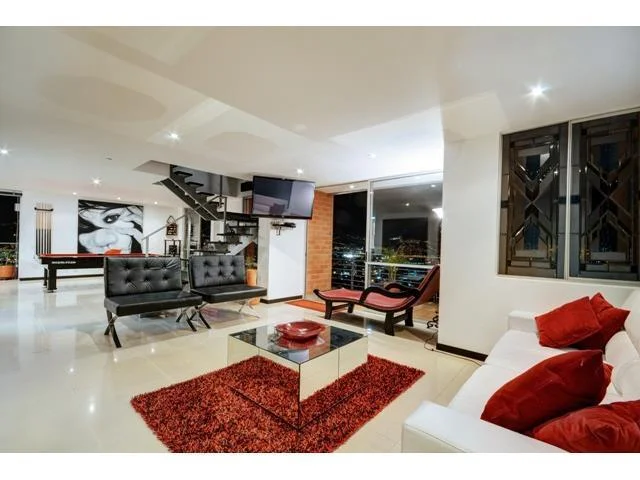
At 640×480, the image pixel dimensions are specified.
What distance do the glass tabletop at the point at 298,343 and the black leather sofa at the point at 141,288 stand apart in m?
1.25

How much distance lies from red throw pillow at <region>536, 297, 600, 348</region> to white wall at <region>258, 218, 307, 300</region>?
432 cm

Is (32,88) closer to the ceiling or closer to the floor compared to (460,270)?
closer to the ceiling

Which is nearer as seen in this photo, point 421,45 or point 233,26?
point 233,26

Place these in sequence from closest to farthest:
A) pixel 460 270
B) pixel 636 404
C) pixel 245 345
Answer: pixel 636 404, pixel 245 345, pixel 460 270

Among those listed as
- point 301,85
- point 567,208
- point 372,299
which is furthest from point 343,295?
point 301,85

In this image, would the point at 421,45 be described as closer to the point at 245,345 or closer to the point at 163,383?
the point at 245,345

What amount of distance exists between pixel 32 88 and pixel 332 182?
419cm

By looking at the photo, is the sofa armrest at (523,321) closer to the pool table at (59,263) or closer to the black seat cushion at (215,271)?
the black seat cushion at (215,271)

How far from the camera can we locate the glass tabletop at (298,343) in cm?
228

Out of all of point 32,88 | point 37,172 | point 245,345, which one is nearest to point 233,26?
point 32,88

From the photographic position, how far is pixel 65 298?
5.64m

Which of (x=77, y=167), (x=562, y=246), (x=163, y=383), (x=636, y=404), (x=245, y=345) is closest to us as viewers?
(x=636, y=404)

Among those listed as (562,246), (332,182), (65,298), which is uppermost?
(332,182)

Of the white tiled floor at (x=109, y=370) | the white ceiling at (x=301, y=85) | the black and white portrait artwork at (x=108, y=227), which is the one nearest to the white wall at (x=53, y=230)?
the black and white portrait artwork at (x=108, y=227)
